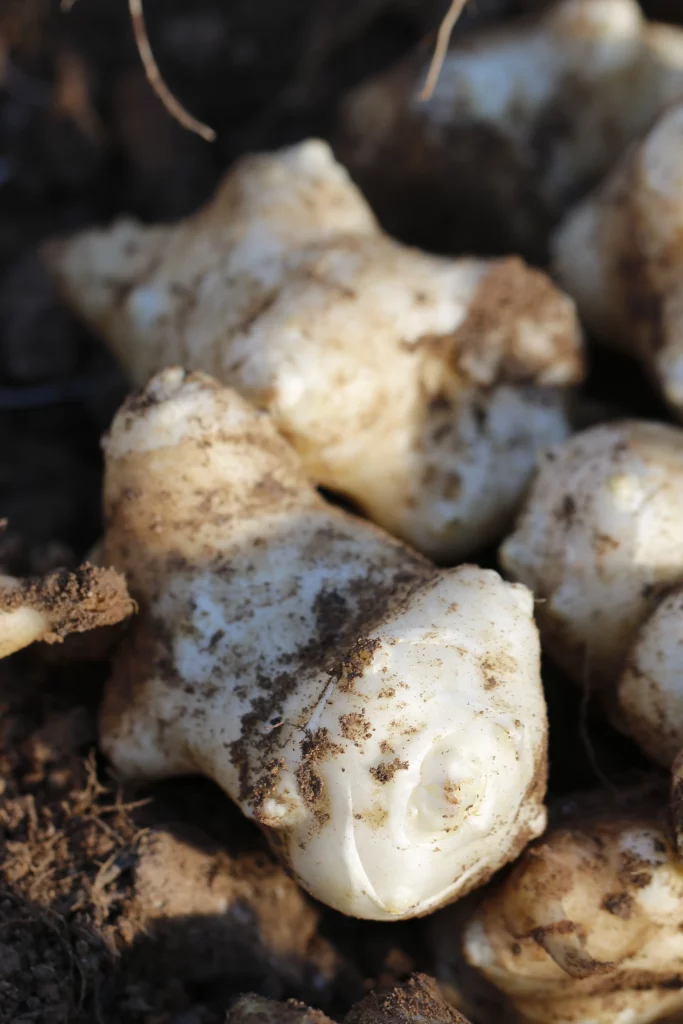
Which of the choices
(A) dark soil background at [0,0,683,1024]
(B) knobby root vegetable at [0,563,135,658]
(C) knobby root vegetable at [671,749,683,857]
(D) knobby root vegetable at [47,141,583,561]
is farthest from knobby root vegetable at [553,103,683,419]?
(B) knobby root vegetable at [0,563,135,658]

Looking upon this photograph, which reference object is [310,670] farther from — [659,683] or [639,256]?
[639,256]

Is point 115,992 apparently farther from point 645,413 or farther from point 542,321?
point 645,413

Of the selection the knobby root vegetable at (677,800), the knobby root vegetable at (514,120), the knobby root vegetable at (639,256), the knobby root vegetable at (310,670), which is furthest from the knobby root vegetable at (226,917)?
the knobby root vegetable at (514,120)

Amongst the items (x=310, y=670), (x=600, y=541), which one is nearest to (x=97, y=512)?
(x=310, y=670)

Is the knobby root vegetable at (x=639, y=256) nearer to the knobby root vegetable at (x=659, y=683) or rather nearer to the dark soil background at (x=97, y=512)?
the dark soil background at (x=97, y=512)

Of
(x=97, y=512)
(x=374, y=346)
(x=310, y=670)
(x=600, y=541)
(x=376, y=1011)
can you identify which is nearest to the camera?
(x=376, y=1011)

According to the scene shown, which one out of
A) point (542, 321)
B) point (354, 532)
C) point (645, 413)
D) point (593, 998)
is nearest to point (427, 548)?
point (354, 532)
